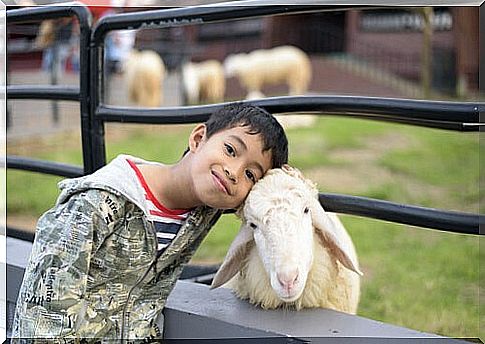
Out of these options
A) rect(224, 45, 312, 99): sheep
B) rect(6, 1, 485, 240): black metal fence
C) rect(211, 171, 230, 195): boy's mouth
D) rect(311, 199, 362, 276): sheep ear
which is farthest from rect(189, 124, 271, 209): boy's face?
rect(224, 45, 312, 99): sheep

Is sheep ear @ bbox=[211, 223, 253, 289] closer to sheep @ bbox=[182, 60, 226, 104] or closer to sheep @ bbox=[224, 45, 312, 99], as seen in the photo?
sheep @ bbox=[182, 60, 226, 104]

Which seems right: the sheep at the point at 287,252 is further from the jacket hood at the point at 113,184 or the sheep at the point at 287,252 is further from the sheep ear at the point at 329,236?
the jacket hood at the point at 113,184

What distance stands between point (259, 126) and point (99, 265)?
33 cm

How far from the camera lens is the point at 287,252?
1158mm

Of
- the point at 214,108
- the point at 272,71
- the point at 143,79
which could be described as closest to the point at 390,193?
the point at 214,108

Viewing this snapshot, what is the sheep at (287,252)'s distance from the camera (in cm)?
117

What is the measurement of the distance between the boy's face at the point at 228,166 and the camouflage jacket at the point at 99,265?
0.10 m

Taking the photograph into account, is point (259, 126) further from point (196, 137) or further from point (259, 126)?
point (196, 137)

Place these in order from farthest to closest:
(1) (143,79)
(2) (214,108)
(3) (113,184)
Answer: (1) (143,79), (2) (214,108), (3) (113,184)

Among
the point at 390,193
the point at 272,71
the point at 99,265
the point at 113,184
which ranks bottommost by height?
the point at 390,193

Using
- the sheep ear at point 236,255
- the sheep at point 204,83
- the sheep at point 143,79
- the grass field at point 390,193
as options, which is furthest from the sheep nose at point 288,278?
the sheep at point 204,83

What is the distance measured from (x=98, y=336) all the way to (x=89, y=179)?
9.9 inches

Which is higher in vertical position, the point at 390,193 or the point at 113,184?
the point at 113,184

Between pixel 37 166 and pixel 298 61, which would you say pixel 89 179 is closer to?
pixel 37 166
